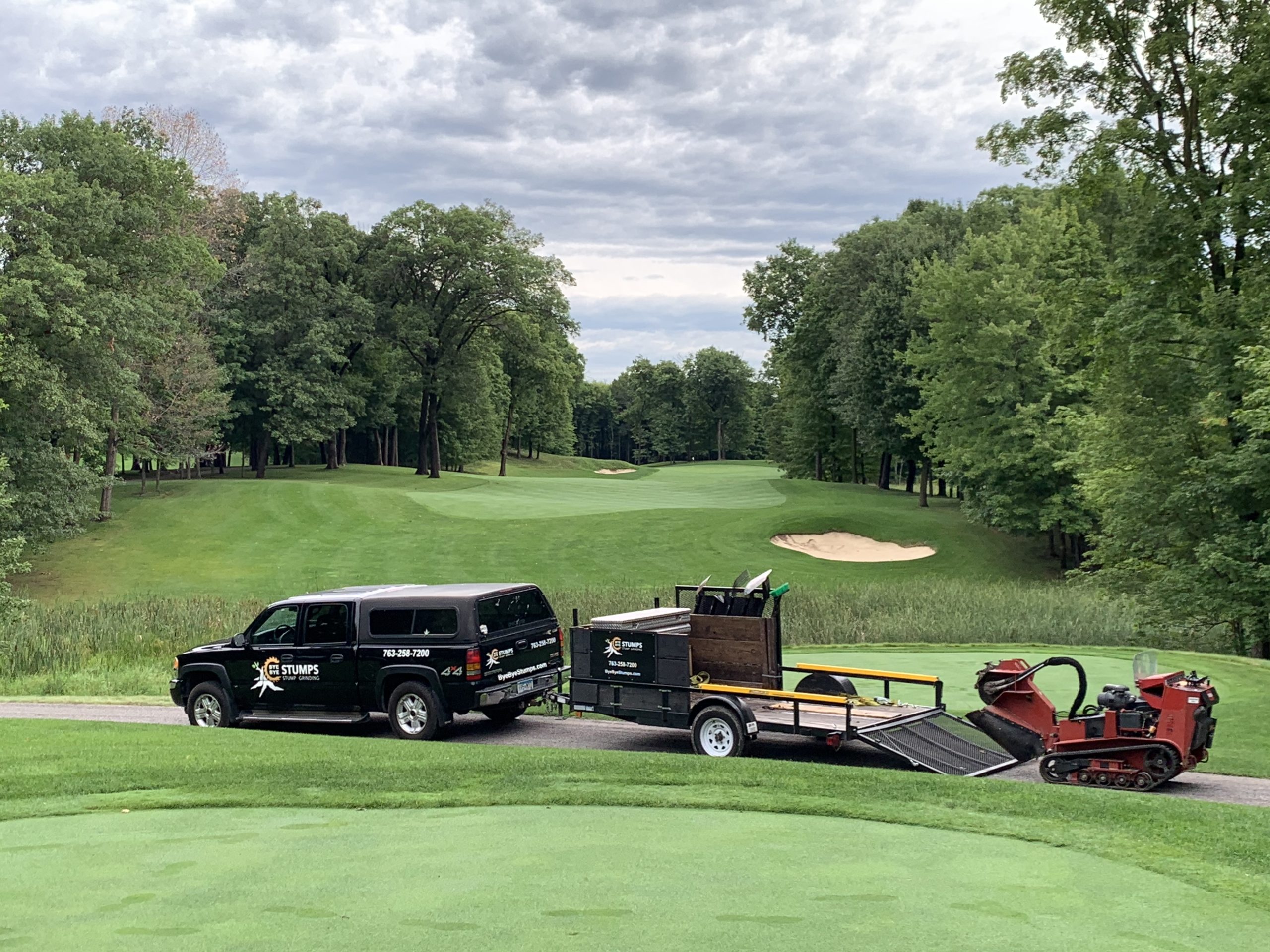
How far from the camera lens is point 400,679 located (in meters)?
13.9

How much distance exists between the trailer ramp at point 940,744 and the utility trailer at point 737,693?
15mm

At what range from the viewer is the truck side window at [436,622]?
1357 centimetres

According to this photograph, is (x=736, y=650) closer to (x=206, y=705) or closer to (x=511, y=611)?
(x=511, y=611)

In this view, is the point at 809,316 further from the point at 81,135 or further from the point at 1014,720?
the point at 1014,720

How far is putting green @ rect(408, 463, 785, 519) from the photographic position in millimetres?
45969

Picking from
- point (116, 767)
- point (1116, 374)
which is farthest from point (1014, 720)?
point (1116, 374)

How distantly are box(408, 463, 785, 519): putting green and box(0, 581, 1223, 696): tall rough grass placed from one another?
16560 mm

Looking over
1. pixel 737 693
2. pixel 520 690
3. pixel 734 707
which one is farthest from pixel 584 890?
pixel 520 690

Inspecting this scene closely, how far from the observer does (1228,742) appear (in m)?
12.1

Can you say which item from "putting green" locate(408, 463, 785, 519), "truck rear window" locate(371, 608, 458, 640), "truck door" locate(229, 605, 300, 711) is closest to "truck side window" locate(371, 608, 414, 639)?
"truck rear window" locate(371, 608, 458, 640)

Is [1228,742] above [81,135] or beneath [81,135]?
beneath

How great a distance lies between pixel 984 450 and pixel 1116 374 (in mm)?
15160

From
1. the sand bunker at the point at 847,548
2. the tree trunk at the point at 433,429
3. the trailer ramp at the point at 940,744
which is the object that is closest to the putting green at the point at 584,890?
the trailer ramp at the point at 940,744

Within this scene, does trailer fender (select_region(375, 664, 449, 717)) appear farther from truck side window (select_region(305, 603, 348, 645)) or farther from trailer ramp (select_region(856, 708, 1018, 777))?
trailer ramp (select_region(856, 708, 1018, 777))
